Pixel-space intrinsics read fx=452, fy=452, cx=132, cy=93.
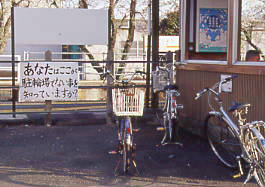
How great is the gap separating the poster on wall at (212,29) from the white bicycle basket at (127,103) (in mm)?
3188

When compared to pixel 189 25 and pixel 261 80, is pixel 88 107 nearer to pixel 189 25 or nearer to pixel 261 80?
pixel 189 25

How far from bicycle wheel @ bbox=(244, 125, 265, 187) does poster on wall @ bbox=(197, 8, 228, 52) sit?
12.9 feet

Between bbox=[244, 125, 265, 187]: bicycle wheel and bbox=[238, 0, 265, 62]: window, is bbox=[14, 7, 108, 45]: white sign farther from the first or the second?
bbox=[244, 125, 265, 187]: bicycle wheel

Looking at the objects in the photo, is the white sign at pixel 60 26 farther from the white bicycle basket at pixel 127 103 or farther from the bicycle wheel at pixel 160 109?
the white bicycle basket at pixel 127 103

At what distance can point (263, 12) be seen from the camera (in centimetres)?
719

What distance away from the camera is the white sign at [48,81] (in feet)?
29.8

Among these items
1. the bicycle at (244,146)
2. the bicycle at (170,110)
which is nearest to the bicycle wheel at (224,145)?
the bicycle at (244,146)

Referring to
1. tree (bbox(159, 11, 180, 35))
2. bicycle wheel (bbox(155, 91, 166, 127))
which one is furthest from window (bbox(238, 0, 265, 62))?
tree (bbox(159, 11, 180, 35))

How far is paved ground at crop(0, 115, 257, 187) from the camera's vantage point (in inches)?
229

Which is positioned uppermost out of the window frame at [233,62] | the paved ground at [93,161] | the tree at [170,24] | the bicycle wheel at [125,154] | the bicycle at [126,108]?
the tree at [170,24]

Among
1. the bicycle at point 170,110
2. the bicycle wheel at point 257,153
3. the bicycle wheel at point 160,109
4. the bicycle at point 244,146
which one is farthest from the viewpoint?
the bicycle wheel at point 160,109

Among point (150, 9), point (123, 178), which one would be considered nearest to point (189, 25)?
point (150, 9)

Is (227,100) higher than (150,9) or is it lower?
lower

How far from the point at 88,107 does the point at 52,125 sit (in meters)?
1.97
